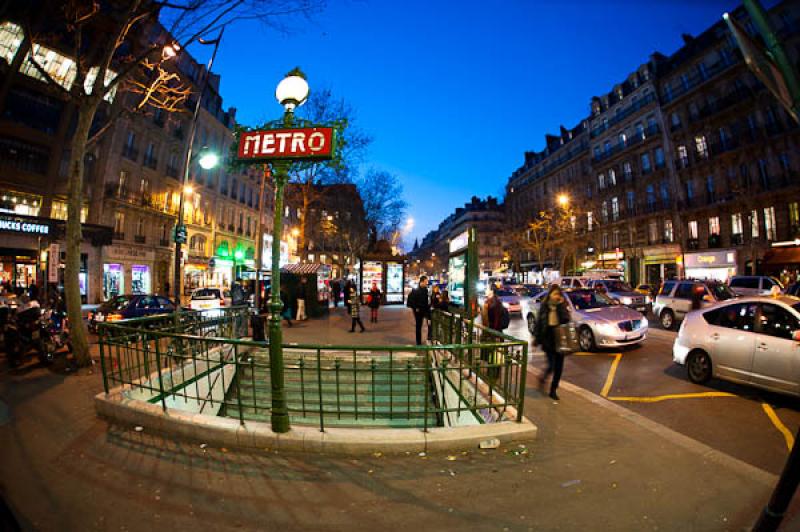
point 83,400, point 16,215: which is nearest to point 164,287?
point 16,215

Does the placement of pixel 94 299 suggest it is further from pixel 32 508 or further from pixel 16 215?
pixel 32 508

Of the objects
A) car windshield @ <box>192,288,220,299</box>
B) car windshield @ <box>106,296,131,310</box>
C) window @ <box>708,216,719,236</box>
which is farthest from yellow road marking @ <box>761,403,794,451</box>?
window @ <box>708,216,719,236</box>

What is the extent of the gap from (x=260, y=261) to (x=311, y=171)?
8.25 m

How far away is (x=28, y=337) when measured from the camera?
8.84 m

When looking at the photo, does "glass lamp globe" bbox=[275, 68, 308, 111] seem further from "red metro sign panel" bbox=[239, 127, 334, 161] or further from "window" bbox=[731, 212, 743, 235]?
"window" bbox=[731, 212, 743, 235]

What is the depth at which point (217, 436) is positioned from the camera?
4754mm

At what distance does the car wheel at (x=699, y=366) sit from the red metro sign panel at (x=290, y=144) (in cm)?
725

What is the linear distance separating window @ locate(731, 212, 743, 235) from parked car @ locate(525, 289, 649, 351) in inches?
1071

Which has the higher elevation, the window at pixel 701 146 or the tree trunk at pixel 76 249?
the window at pixel 701 146

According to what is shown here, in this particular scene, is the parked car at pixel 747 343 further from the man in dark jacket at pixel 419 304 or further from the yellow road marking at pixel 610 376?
the man in dark jacket at pixel 419 304

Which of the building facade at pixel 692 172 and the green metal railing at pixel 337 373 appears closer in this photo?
the green metal railing at pixel 337 373

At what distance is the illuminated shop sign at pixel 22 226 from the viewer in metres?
18.8

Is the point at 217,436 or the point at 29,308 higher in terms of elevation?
the point at 29,308

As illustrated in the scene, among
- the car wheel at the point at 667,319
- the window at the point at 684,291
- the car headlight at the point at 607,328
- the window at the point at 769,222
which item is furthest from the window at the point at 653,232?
the car headlight at the point at 607,328
